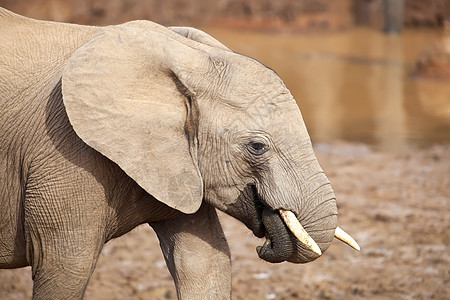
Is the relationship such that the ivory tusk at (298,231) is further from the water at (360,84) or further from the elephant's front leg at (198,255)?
the water at (360,84)

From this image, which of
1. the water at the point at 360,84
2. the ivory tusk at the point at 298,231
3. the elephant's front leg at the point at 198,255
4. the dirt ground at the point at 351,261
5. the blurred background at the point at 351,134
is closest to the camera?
the ivory tusk at the point at 298,231

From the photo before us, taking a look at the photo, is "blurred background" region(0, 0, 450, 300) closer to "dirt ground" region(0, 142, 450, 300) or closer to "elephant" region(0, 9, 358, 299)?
"dirt ground" region(0, 142, 450, 300)

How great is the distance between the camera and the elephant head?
2.90 meters

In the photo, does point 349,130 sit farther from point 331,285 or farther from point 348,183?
point 331,285

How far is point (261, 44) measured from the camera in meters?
16.2

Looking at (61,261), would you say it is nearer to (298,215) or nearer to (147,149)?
(147,149)

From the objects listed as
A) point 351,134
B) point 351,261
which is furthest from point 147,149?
point 351,134

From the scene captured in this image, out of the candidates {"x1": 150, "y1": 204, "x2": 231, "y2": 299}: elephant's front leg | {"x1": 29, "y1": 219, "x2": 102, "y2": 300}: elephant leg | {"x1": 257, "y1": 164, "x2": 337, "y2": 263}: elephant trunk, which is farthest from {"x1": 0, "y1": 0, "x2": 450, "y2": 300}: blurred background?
{"x1": 257, "y1": 164, "x2": 337, "y2": 263}: elephant trunk

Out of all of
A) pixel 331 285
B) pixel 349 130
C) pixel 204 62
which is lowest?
pixel 349 130

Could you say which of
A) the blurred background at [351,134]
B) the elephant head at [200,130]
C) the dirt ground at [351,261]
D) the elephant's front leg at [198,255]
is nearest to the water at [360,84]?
the blurred background at [351,134]

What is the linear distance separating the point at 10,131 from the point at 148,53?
58 centimetres

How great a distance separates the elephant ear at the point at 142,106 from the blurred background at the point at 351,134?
72.1 inches

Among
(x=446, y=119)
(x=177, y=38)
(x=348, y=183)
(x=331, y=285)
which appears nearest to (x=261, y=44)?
(x=446, y=119)

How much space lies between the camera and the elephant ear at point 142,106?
291 centimetres
